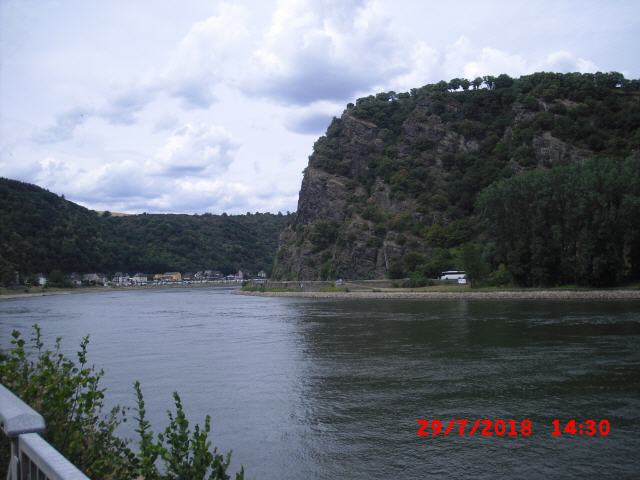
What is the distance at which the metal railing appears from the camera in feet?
10.4

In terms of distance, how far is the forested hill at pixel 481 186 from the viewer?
203 feet

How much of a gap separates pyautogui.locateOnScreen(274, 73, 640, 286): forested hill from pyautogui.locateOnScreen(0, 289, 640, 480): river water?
25282mm

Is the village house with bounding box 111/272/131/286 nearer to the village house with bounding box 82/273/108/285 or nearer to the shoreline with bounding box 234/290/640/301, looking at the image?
the village house with bounding box 82/273/108/285

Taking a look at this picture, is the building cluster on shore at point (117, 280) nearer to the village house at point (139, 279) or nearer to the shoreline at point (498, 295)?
the village house at point (139, 279)

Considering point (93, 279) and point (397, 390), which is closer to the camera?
point (397, 390)

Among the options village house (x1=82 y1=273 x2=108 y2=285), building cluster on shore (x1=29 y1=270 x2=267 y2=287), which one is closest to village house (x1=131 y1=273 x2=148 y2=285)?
building cluster on shore (x1=29 y1=270 x2=267 y2=287)

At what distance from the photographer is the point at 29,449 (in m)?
3.45

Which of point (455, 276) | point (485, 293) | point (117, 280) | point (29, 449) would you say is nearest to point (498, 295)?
point (485, 293)

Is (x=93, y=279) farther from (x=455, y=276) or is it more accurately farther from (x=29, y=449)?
(x=29, y=449)

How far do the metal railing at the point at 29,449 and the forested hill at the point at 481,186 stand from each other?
6391cm

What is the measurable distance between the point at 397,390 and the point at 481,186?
96.7 m

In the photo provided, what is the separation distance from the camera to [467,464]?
1226 cm

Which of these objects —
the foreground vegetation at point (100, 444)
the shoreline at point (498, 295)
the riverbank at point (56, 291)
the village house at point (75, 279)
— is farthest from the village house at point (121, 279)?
the foreground vegetation at point (100, 444)

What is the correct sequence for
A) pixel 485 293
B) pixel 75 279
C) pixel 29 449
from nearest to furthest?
pixel 29 449 < pixel 485 293 < pixel 75 279
